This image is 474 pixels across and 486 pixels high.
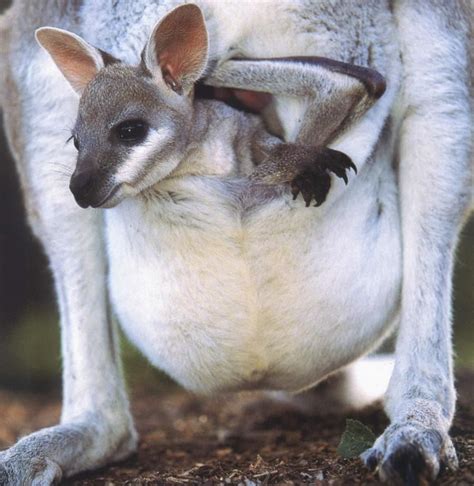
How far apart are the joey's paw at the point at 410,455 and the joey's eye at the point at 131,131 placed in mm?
981

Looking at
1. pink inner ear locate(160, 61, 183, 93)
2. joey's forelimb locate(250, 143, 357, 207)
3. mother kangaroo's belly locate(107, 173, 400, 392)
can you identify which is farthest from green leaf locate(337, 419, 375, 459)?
pink inner ear locate(160, 61, 183, 93)

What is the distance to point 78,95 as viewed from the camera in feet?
11.3

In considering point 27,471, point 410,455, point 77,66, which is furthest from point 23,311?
point 410,455

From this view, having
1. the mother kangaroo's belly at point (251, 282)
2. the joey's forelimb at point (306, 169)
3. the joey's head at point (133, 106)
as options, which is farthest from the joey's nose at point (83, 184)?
the joey's forelimb at point (306, 169)

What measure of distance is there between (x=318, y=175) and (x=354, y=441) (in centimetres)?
74

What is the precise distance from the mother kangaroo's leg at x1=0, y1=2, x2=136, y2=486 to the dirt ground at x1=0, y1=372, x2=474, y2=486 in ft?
0.47

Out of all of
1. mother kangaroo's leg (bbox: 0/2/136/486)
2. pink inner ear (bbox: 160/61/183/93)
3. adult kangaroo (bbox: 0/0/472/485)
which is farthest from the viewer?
mother kangaroo's leg (bbox: 0/2/136/486)

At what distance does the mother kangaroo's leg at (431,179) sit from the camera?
3.40 meters

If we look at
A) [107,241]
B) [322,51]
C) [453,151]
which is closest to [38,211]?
[107,241]

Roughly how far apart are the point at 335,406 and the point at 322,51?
5.31 feet

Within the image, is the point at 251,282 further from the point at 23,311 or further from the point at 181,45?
the point at 23,311

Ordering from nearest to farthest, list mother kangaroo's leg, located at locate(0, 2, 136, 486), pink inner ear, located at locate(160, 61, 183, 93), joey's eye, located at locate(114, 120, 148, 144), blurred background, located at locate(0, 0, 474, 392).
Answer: joey's eye, located at locate(114, 120, 148, 144) < pink inner ear, located at locate(160, 61, 183, 93) < mother kangaroo's leg, located at locate(0, 2, 136, 486) < blurred background, located at locate(0, 0, 474, 392)

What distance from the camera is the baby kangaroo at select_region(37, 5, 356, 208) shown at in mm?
3018

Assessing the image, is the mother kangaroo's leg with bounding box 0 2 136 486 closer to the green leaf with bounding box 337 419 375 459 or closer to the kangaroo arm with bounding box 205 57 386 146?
the kangaroo arm with bounding box 205 57 386 146
